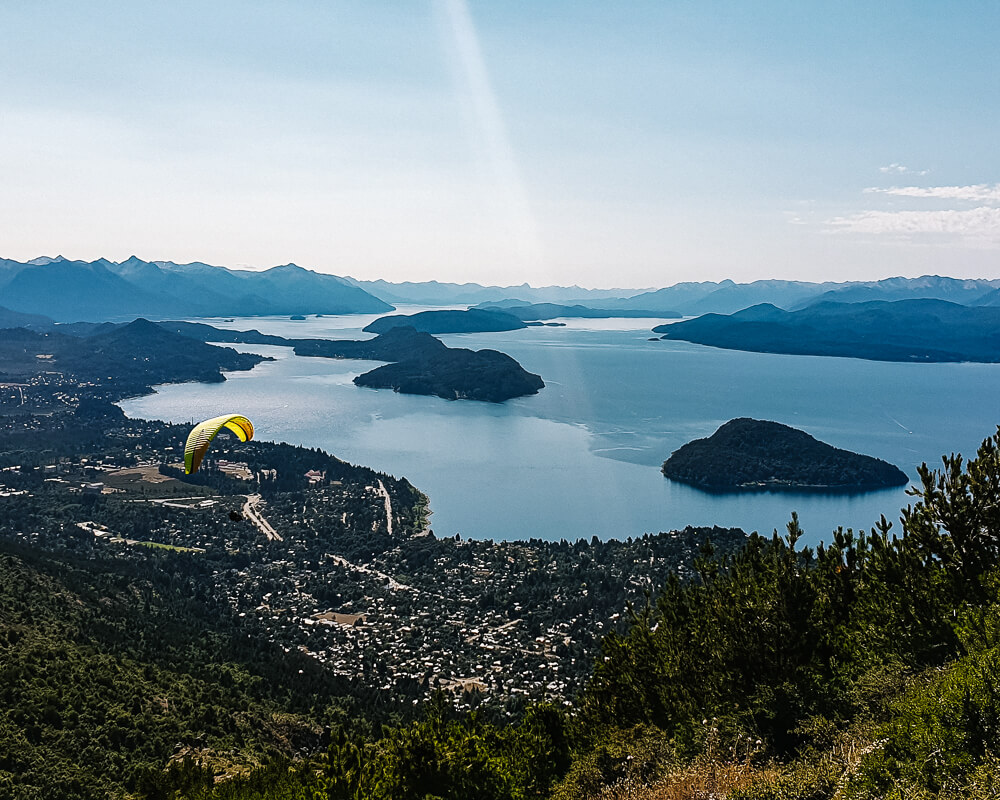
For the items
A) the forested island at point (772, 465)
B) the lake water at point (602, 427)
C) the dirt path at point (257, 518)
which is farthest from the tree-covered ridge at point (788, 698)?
the forested island at point (772, 465)

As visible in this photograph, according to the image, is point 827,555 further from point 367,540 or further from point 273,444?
point 273,444

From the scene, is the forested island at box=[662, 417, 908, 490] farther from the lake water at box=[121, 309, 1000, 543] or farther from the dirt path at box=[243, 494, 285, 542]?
the dirt path at box=[243, 494, 285, 542]

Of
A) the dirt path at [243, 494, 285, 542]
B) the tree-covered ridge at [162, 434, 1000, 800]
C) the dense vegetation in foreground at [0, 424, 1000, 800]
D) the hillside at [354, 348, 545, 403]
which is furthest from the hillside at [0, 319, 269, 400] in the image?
the tree-covered ridge at [162, 434, 1000, 800]

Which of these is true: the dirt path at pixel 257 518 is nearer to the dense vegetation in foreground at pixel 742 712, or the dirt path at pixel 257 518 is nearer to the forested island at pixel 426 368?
the dense vegetation in foreground at pixel 742 712

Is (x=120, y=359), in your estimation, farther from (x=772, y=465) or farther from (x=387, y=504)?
(x=772, y=465)

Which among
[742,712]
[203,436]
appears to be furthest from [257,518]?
[742,712]

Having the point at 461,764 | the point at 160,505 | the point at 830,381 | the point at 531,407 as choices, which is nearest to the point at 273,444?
the point at 160,505
